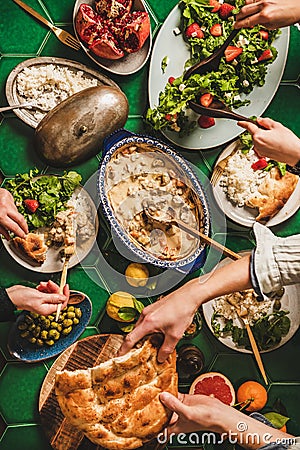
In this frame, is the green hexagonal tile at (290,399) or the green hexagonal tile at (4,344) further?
the green hexagonal tile at (290,399)

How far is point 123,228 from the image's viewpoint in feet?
13.9

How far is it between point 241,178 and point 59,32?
1.55 meters

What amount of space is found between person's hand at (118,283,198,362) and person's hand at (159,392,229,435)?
0.25m

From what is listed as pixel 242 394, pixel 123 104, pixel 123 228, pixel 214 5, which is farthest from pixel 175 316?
pixel 214 5

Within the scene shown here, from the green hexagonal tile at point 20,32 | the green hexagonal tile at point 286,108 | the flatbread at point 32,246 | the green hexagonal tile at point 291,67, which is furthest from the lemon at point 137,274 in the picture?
the green hexagonal tile at point 291,67

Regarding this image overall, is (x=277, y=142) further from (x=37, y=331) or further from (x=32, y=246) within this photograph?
(x=37, y=331)

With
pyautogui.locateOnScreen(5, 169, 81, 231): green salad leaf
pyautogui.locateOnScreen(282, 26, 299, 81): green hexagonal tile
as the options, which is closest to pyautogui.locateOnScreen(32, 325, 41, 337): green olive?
pyautogui.locateOnScreen(5, 169, 81, 231): green salad leaf

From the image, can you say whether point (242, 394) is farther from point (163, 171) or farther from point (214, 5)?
point (214, 5)

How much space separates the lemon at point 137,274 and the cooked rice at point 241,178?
2.54 ft

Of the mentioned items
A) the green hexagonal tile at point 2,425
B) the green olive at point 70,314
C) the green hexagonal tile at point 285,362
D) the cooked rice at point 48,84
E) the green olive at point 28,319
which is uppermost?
the cooked rice at point 48,84

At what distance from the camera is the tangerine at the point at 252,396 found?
174 inches

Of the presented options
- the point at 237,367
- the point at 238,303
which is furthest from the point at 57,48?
the point at 237,367

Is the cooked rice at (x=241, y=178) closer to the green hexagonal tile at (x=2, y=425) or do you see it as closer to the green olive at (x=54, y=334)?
the green olive at (x=54, y=334)

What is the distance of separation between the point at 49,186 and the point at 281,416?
2.21 m
